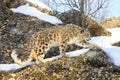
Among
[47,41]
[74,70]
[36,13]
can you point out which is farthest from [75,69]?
[36,13]

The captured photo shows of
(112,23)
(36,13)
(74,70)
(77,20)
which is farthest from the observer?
(112,23)

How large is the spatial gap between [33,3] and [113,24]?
5.61m

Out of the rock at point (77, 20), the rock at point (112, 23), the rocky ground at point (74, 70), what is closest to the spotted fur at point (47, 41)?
the rocky ground at point (74, 70)

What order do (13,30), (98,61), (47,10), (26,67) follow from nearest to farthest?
(98,61) < (26,67) < (13,30) < (47,10)

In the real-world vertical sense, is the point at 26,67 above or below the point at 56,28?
below

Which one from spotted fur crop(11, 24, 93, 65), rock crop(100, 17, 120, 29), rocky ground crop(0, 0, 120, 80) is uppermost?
spotted fur crop(11, 24, 93, 65)

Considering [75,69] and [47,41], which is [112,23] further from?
[75,69]

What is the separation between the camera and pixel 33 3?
18422 millimetres

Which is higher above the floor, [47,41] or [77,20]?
[47,41]

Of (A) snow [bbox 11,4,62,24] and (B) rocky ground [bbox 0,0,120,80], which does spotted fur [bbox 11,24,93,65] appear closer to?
(B) rocky ground [bbox 0,0,120,80]

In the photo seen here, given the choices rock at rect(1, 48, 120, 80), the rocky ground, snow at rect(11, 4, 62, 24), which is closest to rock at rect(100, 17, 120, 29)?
snow at rect(11, 4, 62, 24)

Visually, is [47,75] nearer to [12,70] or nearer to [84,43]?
[12,70]

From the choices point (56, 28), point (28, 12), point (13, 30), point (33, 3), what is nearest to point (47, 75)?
point (56, 28)

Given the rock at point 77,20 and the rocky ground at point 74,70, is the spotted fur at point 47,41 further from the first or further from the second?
the rock at point 77,20
